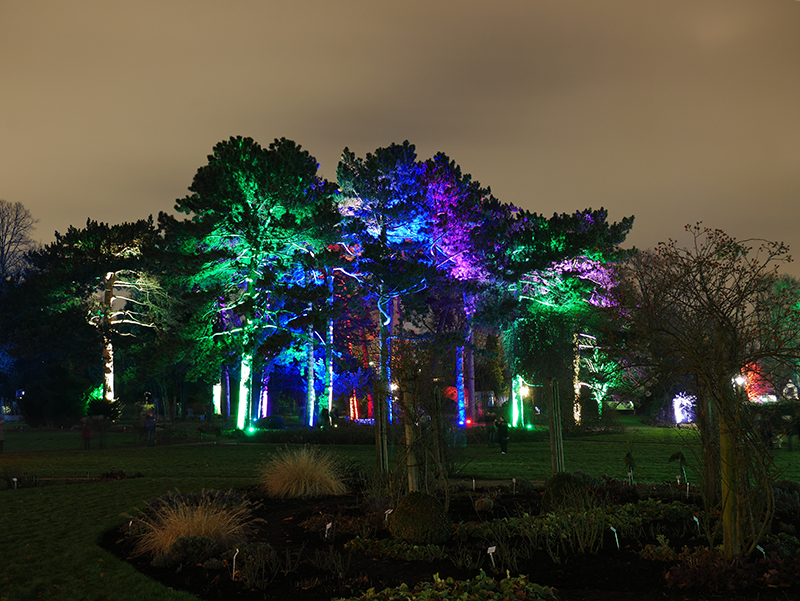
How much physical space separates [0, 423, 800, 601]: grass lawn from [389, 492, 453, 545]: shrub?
2.50 meters

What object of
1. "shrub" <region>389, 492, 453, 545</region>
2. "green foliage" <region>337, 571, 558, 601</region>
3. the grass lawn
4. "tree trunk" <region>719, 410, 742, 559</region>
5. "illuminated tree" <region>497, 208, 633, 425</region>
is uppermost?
"illuminated tree" <region>497, 208, 633, 425</region>

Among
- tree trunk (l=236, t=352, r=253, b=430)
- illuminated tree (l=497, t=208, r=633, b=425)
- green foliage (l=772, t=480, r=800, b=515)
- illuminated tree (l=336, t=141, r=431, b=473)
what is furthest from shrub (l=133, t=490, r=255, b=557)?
illuminated tree (l=497, t=208, r=633, b=425)

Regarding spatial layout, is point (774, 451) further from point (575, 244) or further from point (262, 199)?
point (262, 199)

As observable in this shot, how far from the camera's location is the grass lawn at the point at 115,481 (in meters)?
6.74

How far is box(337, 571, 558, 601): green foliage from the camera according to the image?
5332 mm

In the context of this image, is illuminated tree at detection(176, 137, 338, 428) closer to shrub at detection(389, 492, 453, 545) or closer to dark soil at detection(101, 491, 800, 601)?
dark soil at detection(101, 491, 800, 601)

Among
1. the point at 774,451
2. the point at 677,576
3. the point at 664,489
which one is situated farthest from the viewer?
the point at 774,451

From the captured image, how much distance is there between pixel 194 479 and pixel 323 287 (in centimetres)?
1643

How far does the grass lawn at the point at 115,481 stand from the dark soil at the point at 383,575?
343mm

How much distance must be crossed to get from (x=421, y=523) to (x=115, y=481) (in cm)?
956

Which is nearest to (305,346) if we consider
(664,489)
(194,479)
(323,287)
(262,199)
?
(323,287)

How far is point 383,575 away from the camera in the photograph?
21.5 ft

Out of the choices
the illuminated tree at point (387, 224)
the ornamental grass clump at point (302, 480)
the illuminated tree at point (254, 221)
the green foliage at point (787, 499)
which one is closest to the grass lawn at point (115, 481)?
the green foliage at point (787, 499)

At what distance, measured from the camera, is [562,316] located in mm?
35375
